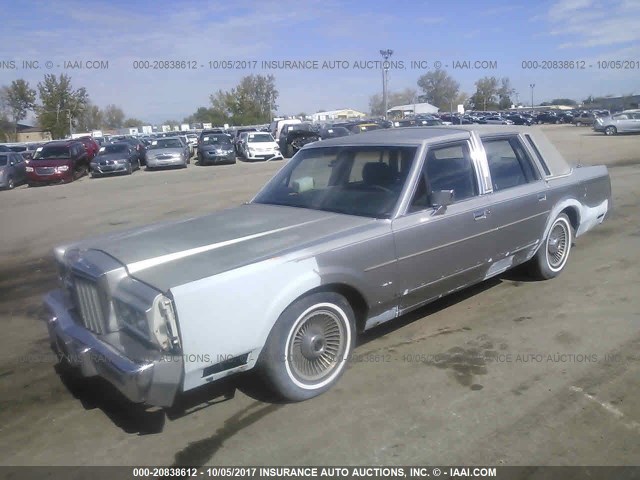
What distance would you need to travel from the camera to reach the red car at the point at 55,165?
2156 centimetres

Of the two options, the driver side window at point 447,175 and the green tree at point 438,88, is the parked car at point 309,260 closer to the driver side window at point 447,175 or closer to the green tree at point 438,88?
the driver side window at point 447,175

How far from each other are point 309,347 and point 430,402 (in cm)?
86

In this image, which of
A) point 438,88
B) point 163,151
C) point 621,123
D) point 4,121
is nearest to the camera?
point 163,151

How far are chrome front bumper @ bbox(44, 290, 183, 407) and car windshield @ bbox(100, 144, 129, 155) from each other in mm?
22080

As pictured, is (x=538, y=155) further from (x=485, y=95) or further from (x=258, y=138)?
(x=485, y=95)

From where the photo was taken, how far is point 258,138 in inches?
1081

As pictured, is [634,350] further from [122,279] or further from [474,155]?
[122,279]

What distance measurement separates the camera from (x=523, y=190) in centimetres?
524

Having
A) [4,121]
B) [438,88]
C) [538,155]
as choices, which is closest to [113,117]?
[4,121]

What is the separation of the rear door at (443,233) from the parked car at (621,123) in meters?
32.7

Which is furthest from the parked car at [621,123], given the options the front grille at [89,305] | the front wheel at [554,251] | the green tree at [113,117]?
the green tree at [113,117]

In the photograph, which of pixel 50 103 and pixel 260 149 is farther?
pixel 50 103

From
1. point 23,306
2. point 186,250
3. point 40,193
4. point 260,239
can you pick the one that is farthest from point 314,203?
point 40,193

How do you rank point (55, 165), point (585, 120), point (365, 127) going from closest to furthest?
point (55, 165)
point (365, 127)
point (585, 120)
